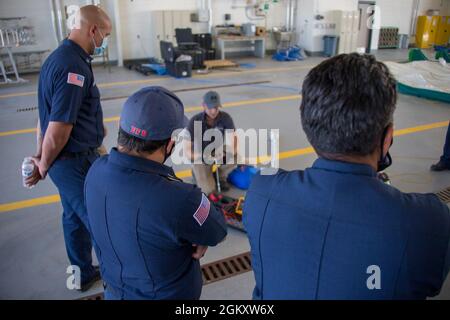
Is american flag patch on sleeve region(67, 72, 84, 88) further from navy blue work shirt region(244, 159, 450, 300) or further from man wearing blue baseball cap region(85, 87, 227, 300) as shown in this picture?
navy blue work shirt region(244, 159, 450, 300)

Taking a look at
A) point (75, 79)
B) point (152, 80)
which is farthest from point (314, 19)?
point (75, 79)

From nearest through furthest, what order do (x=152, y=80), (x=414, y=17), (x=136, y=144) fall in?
(x=136, y=144), (x=152, y=80), (x=414, y=17)

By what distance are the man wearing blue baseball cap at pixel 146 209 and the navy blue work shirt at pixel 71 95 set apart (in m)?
0.89

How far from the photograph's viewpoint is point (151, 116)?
1550 mm

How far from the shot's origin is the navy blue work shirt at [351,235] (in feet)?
3.38

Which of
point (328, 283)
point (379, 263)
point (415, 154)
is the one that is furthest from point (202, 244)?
point (415, 154)

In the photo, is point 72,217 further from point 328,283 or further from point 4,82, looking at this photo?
point 4,82

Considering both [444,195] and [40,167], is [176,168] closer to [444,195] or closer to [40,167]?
[40,167]

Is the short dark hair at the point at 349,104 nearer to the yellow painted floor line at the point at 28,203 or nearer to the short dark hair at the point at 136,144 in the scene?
the short dark hair at the point at 136,144

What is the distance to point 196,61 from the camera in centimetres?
1170

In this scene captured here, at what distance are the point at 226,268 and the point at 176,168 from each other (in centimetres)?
214

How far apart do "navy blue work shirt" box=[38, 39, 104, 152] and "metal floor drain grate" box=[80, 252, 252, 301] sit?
4.38ft

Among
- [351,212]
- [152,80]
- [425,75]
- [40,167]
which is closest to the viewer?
[351,212]
